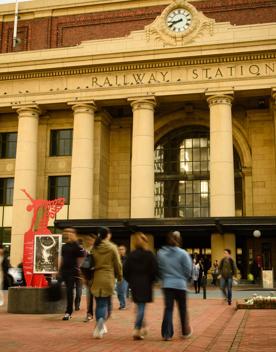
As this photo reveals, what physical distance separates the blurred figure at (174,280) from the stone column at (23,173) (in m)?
26.9

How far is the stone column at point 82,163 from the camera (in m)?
34.3

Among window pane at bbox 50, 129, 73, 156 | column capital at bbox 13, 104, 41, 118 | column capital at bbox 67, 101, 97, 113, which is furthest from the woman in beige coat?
window pane at bbox 50, 129, 73, 156

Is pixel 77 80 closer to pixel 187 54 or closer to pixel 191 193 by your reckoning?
pixel 187 54

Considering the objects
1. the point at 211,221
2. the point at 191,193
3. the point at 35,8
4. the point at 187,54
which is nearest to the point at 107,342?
the point at 211,221

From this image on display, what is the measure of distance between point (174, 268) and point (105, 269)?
3.91ft

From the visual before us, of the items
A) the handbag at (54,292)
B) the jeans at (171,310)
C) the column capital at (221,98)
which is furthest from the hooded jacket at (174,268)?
the column capital at (221,98)

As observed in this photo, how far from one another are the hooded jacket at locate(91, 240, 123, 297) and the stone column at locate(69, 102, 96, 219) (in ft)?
81.3

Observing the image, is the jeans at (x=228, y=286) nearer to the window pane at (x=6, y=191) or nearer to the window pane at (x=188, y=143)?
the window pane at (x=188, y=143)

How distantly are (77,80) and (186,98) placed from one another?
748 centimetres

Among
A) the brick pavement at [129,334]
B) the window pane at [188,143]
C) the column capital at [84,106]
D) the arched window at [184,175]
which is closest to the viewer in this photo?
the brick pavement at [129,334]

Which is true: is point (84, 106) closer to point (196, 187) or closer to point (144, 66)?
point (144, 66)

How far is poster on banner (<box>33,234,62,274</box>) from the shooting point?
15031 millimetres

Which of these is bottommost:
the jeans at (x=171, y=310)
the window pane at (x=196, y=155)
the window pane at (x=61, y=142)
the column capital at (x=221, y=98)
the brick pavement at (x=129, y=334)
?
the brick pavement at (x=129, y=334)

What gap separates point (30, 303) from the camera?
44.1ft
